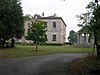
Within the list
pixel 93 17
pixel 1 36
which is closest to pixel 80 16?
pixel 93 17

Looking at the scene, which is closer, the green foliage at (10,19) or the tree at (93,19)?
the tree at (93,19)

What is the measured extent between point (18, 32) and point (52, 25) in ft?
104

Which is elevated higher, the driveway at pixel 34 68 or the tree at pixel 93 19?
the tree at pixel 93 19

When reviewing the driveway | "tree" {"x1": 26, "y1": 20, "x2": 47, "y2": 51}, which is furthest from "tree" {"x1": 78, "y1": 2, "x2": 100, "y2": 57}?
"tree" {"x1": 26, "y1": 20, "x2": 47, "y2": 51}

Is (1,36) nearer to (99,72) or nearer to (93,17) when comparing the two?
(93,17)

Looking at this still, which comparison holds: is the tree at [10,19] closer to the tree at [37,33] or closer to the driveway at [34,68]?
the tree at [37,33]

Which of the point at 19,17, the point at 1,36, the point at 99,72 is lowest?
the point at 99,72

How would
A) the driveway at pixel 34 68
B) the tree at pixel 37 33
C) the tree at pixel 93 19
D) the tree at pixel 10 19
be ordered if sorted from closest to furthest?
the driveway at pixel 34 68
the tree at pixel 93 19
the tree at pixel 37 33
the tree at pixel 10 19

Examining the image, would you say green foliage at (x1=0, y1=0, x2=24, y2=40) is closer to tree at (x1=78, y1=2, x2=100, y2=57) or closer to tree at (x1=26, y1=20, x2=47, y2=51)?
tree at (x1=26, y1=20, x2=47, y2=51)

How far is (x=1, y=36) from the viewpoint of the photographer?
1697 inches

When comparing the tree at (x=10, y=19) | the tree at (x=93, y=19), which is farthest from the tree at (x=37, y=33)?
the tree at (x=93, y=19)

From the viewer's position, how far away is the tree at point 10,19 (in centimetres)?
4300

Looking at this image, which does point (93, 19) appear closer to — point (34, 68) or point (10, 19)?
point (34, 68)

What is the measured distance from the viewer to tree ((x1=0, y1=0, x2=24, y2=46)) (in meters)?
43.0
